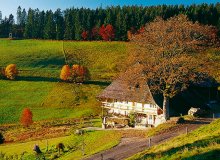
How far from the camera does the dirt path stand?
34741 millimetres

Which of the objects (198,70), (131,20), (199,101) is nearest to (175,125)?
(198,70)

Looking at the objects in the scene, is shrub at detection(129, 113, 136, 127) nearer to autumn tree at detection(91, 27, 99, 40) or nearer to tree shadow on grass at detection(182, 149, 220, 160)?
tree shadow on grass at detection(182, 149, 220, 160)

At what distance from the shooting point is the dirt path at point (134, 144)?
114ft

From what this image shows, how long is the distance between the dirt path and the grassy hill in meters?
30.2

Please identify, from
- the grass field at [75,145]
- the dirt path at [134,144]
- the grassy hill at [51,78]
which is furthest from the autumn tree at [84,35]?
the dirt path at [134,144]

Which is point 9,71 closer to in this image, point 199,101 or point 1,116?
point 1,116

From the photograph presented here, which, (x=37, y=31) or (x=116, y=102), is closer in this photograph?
(x=116, y=102)

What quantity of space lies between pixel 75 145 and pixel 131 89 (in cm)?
1270

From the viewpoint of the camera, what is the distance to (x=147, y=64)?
44.5m

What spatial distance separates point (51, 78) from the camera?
3873 inches

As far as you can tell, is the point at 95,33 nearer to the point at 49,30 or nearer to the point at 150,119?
the point at 49,30

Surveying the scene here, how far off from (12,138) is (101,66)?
5553 centimetres

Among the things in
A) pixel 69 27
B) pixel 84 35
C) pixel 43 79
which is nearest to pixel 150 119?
pixel 43 79

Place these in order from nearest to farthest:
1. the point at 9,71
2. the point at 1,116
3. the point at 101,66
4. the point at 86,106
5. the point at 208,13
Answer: the point at 1,116
the point at 86,106
the point at 9,71
the point at 101,66
the point at 208,13
